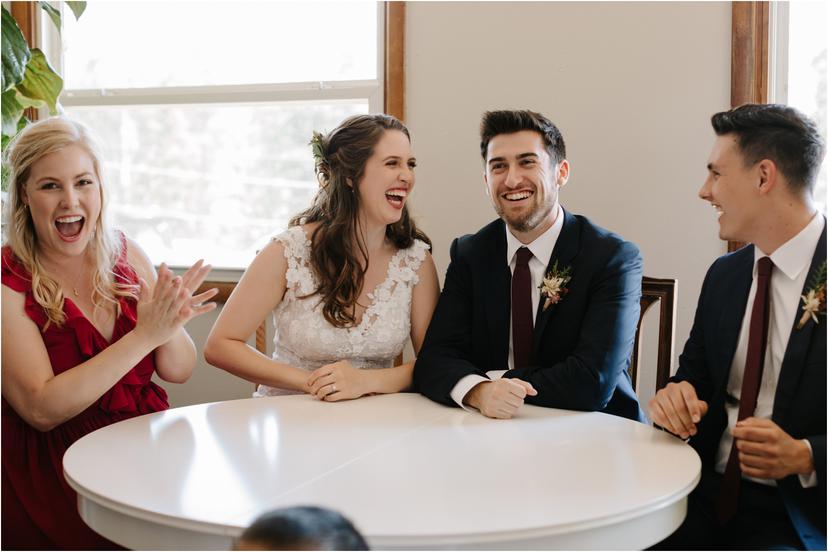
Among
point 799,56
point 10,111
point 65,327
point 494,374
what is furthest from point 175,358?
point 799,56

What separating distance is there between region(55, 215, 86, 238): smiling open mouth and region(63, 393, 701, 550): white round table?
56 cm

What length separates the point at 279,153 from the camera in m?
3.75

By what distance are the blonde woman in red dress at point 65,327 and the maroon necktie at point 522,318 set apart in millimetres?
866

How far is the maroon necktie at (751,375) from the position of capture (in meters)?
1.77

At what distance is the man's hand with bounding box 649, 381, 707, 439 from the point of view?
1.78 m

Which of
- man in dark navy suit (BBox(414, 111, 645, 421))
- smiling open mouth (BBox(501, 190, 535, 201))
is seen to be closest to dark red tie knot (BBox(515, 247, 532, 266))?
man in dark navy suit (BBox(414, 111, 645, 421))

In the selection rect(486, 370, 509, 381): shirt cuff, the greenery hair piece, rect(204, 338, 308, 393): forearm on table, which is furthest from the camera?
the greenery hair piece

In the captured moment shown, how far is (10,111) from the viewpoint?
2.65m

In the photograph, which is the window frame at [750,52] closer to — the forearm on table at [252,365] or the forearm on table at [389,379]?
the forearm on table at [389,379]

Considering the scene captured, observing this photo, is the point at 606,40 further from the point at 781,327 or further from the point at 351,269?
the point at 781,327

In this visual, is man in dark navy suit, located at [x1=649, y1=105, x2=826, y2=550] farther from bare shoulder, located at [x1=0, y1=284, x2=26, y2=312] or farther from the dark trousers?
bare shoulder, located at [x1=0, y1=284, x2=26, y2=312]

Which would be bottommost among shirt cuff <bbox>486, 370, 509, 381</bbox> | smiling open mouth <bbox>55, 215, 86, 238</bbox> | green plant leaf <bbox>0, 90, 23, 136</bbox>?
shirt cuff <bbox>486, 370, 509, 381</bbox>

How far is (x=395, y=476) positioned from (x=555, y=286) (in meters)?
0.97

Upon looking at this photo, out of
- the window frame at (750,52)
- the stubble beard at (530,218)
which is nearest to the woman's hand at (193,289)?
the stubble beard at (530,218)
